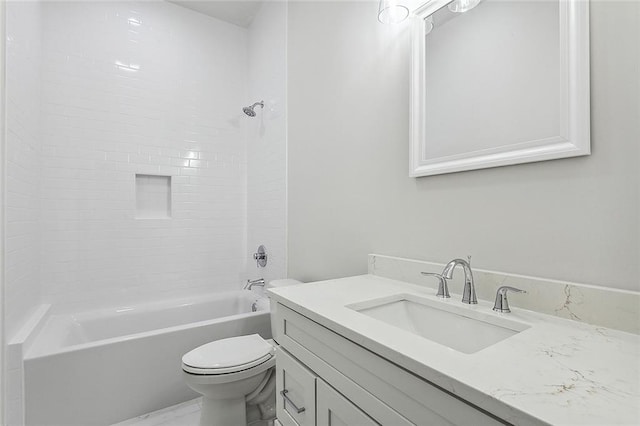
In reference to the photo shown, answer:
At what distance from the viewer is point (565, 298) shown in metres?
0.80

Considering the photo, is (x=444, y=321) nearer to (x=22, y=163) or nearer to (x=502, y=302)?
(x=502, y=302)

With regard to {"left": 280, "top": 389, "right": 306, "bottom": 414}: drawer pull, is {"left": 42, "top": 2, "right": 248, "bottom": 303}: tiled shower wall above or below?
above

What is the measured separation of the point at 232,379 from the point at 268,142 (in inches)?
68.0

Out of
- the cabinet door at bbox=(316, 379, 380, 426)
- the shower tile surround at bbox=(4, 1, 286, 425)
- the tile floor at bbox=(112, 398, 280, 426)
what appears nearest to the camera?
the cabinet door at bbox=(316, 379, 380, 426)

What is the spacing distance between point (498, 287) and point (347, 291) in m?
0.48

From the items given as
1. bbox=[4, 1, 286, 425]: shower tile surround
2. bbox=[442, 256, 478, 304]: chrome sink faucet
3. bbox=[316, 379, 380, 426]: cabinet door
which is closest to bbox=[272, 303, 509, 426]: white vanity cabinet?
bbox=[316, 379, 380, 426]: cabinet door

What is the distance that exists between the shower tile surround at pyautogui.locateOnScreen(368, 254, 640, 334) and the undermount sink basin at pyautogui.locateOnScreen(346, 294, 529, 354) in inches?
4.9

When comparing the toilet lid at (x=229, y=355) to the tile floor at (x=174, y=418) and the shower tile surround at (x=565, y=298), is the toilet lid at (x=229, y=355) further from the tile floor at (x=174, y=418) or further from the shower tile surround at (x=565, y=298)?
the shower tile surround at (x=565, y=298)

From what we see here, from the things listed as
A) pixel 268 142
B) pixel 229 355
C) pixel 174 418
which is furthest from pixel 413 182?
pixel 174 418

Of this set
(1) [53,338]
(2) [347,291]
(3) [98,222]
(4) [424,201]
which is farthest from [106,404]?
(4) [424,201]

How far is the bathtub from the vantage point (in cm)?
151

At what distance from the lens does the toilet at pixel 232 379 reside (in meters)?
1.37

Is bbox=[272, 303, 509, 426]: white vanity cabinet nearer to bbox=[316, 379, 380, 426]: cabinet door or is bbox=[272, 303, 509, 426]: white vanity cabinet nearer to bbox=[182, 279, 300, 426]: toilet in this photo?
bbox=[316, 379, 380, 426]: cabinet door

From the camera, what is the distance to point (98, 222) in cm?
226
